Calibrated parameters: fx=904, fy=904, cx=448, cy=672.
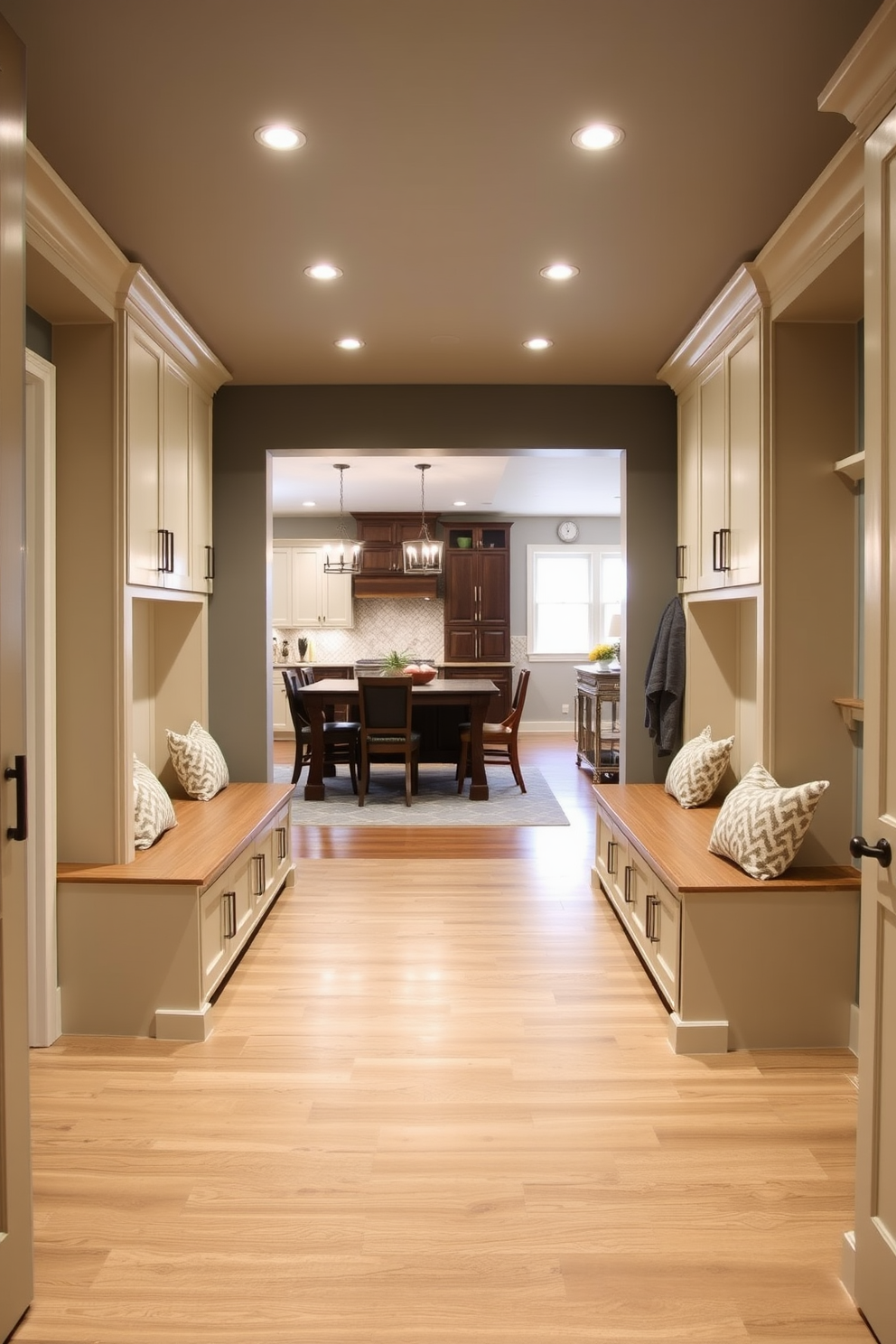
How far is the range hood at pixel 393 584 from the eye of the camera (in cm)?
1034

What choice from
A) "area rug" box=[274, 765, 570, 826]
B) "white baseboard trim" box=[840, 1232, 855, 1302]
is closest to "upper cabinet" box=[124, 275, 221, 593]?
"area rug" box=[274, 765, 570, 826]

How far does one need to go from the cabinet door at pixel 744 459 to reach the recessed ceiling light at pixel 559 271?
68 cm

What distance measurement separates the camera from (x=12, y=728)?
1704 millimetres

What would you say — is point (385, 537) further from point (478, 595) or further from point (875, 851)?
point (875, 851)

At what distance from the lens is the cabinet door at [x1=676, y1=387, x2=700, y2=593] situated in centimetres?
417

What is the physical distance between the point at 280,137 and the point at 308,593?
331 inches

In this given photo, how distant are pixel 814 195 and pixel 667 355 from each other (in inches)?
64.6

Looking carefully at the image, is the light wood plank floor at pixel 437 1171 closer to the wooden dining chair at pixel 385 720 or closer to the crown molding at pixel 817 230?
the crown molding at pixel 817 230

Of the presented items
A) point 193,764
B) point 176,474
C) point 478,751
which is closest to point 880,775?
point 176,474

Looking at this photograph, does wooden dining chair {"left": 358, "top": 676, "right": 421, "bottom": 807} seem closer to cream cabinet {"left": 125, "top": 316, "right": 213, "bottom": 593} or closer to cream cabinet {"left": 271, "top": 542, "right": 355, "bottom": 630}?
cream cabinet {"left": 125, "top": 316, "right": 213, "bottom": 593}

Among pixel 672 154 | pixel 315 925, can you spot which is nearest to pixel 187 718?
pixel 315 925

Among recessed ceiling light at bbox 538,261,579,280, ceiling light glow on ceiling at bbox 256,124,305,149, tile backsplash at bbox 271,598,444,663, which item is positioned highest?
recessed ceiling light at bbox 538,261,579,280

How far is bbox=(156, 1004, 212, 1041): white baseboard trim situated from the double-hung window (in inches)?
324

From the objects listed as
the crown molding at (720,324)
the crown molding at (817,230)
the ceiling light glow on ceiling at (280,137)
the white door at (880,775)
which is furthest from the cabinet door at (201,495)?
the white door at (880,775)
